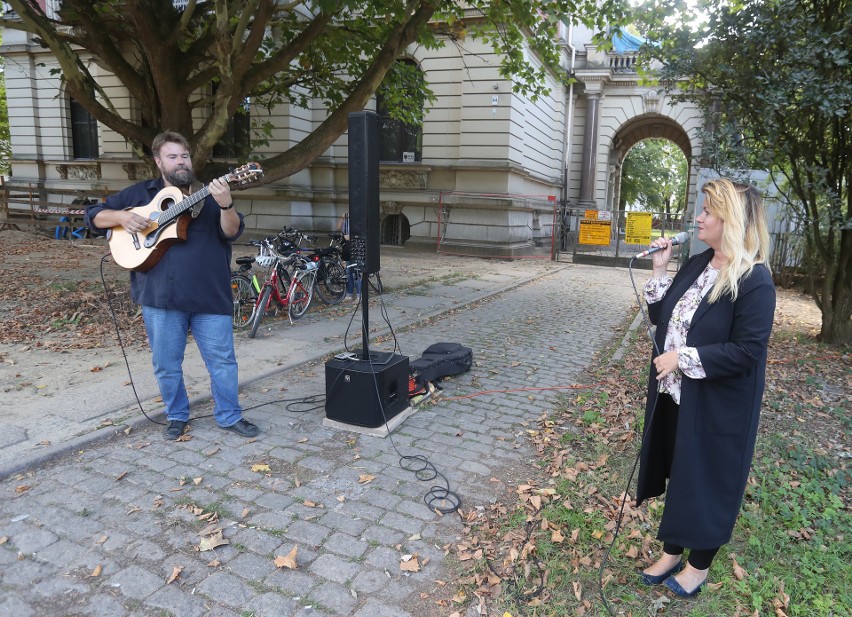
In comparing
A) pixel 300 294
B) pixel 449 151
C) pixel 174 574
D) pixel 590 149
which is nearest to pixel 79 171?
pixel 449 151

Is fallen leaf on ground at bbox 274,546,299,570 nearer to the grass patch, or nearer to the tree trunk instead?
the grass patch

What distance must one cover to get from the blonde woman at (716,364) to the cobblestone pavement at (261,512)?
4.31 ft

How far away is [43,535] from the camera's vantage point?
10.7ft

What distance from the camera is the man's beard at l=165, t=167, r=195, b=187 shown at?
4254 mm

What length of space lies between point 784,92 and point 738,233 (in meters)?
5.35

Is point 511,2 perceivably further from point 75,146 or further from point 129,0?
point 75,146

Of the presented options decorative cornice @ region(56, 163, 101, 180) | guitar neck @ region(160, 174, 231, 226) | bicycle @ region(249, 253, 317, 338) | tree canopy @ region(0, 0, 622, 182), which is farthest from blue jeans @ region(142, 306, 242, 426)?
decorative cornice @ region(56, 163, 101, 180)

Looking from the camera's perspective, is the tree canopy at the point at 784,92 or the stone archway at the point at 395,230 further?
the stone archway at the point at 395,230

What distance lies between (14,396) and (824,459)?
695 centimetres

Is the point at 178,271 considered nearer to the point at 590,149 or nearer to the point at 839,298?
the point at 839,298

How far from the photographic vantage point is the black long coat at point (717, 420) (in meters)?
2.52

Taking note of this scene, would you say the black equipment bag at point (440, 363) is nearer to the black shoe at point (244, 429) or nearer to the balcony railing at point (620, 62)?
the black shoe at point (244, 429)

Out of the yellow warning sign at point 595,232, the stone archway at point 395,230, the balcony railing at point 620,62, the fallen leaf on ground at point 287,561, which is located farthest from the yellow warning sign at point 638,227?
the fallen leaf on ground at point 287,561

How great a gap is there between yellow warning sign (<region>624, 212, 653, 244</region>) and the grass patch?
13660 millimetres
